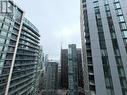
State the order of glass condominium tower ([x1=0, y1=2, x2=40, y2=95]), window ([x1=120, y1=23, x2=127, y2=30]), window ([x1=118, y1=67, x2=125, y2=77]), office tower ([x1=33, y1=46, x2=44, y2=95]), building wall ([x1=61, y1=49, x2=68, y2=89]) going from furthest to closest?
building wall ([x1=61, y1=49, x2=68, y2=89]) < office tower ([x1=33, y1=46, x2=44, y2=95]) < glass condominium tower ([x1=0, y1=2, x2=40, y2=95]) < window ([x1=120, y1=23, x2=127, y2=30]) < window ([x1=118, y1=67, x2=125, y2=77])

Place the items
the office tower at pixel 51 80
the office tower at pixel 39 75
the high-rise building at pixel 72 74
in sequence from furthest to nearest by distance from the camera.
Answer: the office tower at pixel 39 75
the office tower at pixel 51 80
the high-rise building at pixel 72 74

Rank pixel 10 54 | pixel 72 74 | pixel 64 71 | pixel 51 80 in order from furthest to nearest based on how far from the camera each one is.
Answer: pixel 64 71, pixel 51 80, pixel 72 74, pixel 10 54

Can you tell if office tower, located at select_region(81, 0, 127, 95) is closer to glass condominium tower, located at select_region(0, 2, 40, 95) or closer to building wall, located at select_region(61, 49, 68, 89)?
glass condominium tower, located at select_region(0, 2, 40, 95)

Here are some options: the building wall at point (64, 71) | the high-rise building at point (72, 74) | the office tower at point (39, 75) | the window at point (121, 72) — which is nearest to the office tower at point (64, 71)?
the building wall at point (64, 71)

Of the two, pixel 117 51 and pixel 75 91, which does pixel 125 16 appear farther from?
pixel 75 91

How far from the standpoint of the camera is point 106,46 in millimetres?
22547

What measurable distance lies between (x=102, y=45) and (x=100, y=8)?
1073 cm

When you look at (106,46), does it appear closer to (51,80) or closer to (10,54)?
(10,54)

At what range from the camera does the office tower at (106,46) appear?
779 inches

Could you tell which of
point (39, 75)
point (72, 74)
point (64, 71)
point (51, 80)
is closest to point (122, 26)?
point (72, 74)

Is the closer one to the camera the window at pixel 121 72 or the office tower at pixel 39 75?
the window at pixel 121 72

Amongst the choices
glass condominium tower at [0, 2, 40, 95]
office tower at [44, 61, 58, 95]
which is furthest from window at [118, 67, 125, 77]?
office tower at [44, 61, 58, 95]

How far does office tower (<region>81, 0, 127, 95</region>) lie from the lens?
19.8m

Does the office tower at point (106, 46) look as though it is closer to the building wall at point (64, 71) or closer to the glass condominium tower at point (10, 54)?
the glass condominium tower at point (10, 54)
